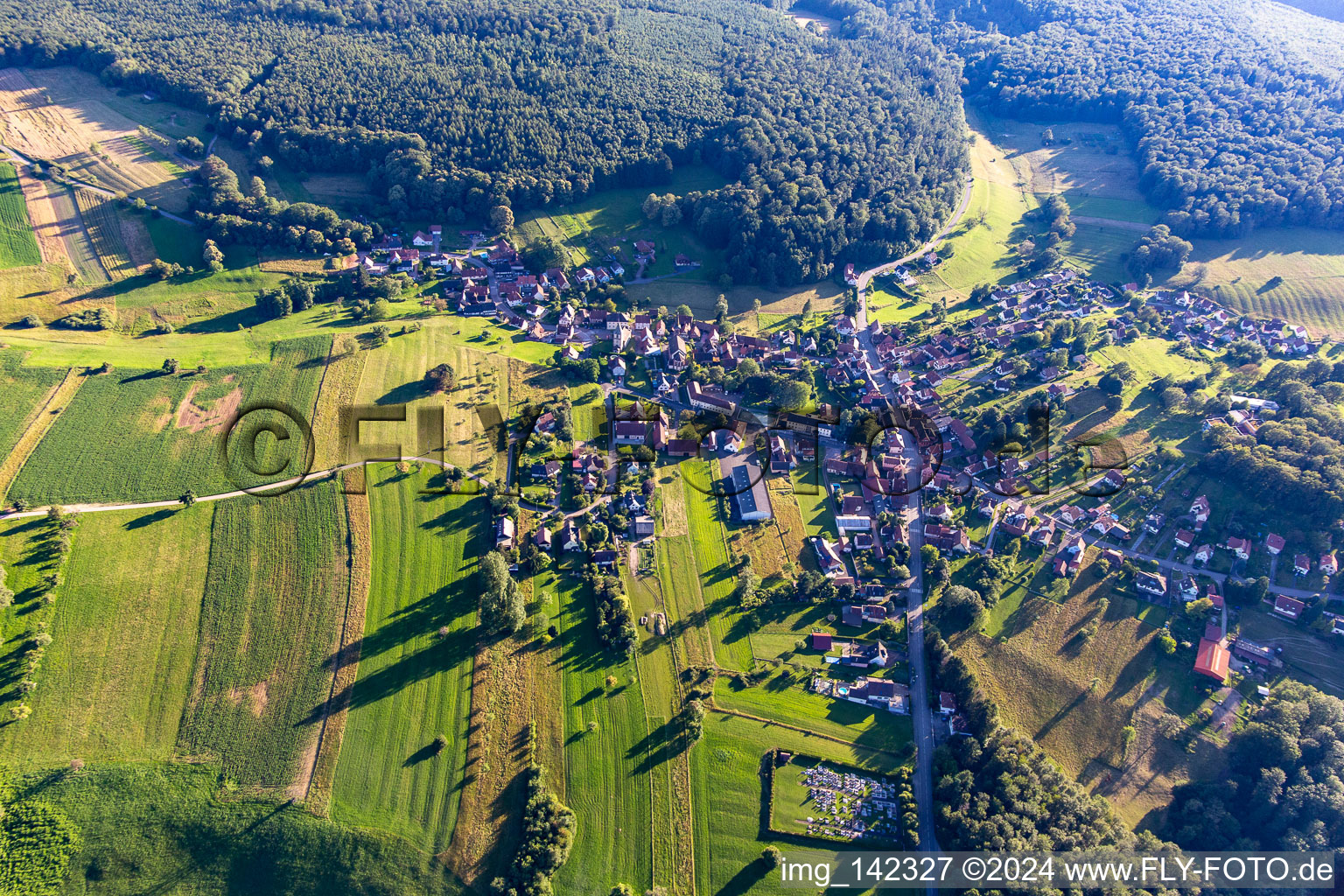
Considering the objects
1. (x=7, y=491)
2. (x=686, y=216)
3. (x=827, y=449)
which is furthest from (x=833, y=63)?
(x=7, y=491)

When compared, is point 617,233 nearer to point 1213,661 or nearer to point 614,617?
Answer: point 614,617

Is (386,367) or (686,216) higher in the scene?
(686,216)

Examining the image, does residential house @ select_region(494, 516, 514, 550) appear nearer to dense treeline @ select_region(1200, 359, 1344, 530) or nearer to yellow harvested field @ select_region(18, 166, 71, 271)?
yellow harvested field @ select_region(18, 166, 71, 271)

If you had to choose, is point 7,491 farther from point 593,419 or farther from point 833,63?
point 833,63

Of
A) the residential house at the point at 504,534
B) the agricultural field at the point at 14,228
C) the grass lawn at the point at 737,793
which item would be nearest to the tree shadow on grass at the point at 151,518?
the residential house at the point at 504,534

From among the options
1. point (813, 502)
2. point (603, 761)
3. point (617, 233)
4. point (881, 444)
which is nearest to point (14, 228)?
point (617, 233)

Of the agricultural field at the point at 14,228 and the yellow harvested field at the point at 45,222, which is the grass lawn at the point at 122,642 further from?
the agricultural field at the point at 14,228
